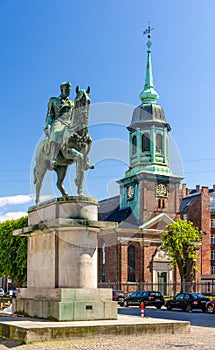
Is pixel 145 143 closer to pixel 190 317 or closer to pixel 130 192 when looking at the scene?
pixel 130 192

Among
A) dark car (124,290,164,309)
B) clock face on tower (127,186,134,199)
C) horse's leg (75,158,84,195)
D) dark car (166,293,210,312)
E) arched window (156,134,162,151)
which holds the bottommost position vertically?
dark car (124,290,164,309)

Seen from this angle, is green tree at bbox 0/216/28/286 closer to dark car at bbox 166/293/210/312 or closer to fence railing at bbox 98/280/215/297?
dark car at bbox 166/293/210/312

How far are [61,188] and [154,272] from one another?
55888 mm

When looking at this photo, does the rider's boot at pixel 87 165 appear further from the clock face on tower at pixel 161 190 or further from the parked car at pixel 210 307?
the clock face on tower at pixel 161 190

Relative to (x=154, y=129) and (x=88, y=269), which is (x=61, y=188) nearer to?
(x=88, y=269)

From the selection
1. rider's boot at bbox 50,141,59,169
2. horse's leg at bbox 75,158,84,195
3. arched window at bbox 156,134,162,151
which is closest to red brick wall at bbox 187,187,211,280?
arched window at bbox 156,134,162,151

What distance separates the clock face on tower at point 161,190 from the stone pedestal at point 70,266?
5979 centimetres

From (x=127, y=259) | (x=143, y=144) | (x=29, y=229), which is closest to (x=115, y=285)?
(x=127, y=259)

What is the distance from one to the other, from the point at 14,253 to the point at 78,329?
40.8 meters

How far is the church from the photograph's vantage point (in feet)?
234

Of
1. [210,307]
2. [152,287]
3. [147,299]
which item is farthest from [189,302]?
[152,287]

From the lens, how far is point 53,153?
17938mm

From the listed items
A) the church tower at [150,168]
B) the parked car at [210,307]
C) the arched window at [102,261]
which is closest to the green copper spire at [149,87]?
the church tower at [150,168]

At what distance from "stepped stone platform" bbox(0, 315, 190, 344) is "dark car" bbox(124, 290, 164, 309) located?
101 feet
